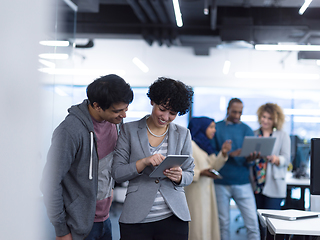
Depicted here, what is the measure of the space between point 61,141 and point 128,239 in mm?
593

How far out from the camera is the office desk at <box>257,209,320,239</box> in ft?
5.56

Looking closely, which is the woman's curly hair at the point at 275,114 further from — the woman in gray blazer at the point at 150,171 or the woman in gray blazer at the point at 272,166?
the woman in gray blazer at the point at 150,171

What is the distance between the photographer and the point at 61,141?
1.54 metres

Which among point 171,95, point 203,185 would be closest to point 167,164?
point 171,95

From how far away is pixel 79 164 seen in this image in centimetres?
161

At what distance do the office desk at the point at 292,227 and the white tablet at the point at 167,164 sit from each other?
2.10ft

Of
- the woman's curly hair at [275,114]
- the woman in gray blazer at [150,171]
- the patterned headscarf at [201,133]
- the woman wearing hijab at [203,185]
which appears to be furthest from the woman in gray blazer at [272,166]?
the woman in gray blazer at [150,171]

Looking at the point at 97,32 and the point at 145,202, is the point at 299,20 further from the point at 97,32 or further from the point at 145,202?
the point at 145,202

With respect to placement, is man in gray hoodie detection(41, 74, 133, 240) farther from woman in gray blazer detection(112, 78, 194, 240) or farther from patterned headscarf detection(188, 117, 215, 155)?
patterned headscarf detection(188, 117, 215, 155)

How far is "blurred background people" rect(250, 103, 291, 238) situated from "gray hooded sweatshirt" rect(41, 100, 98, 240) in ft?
6.74

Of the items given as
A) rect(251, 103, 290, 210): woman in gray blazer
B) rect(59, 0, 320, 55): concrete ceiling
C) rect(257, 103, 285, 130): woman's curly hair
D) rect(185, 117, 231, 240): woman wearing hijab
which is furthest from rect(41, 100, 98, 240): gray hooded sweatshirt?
rect(59, 0, 320, 55): concrete ceiling

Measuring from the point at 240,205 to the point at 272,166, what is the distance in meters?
0.51

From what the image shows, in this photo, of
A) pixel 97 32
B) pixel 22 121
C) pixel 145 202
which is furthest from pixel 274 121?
pixel 97 32

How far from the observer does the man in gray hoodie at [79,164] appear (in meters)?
1.53
